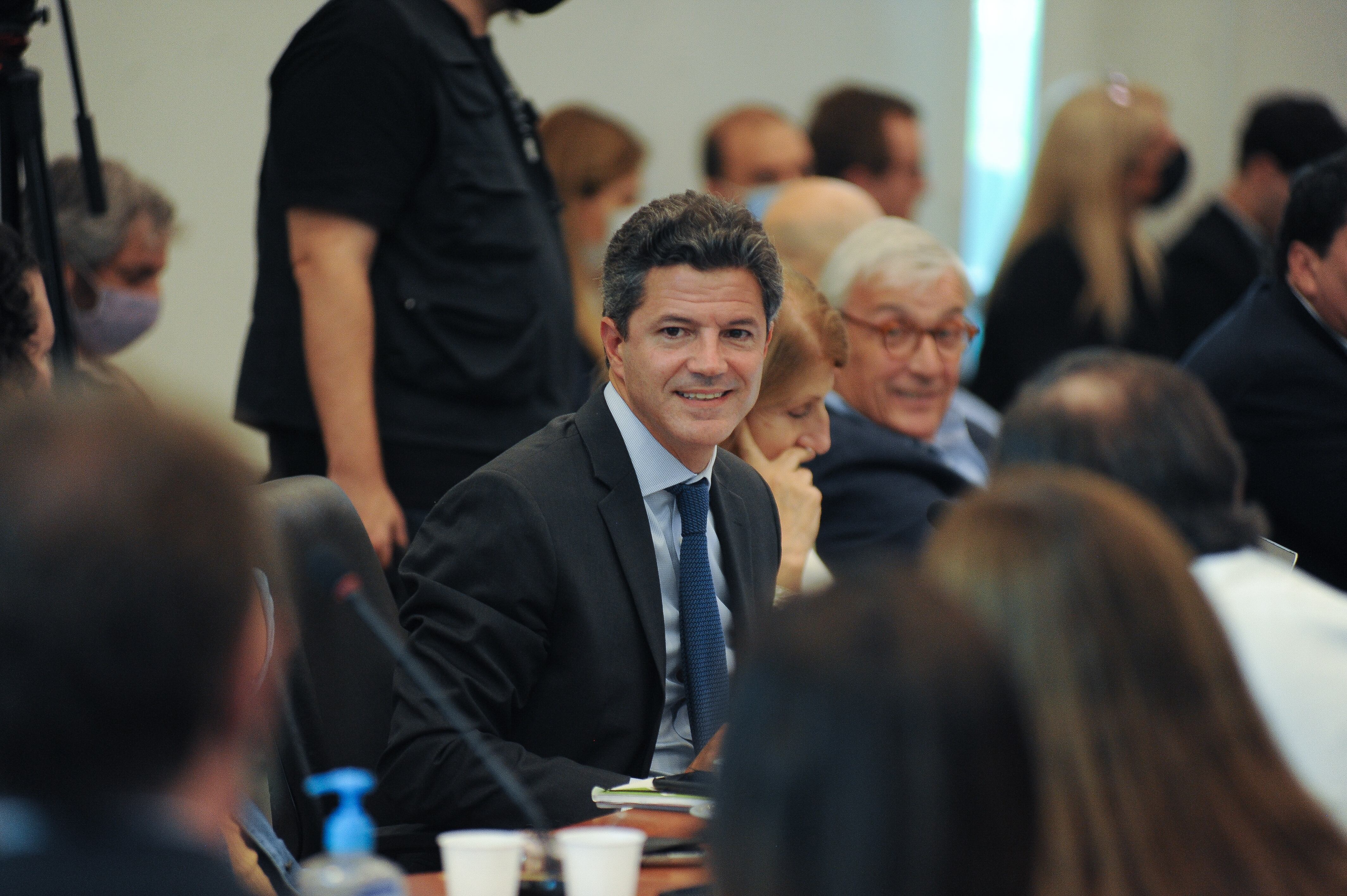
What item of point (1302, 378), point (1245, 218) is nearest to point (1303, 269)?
point (1302, 378)

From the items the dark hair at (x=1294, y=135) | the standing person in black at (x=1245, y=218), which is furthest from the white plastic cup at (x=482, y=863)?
the dark hair at (x=1294, y=135)

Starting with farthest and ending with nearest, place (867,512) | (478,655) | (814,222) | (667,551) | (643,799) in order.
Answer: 1. (814,222)
2. (867,512)
3. (667,551)
4. (478,655)
5. (643,799)

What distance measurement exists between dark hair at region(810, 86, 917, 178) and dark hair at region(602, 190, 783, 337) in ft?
7.05

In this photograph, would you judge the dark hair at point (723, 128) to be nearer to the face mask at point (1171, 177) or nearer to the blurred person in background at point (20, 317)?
the face mask at point (1171, 177)

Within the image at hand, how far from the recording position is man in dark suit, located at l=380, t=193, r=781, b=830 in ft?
6.09

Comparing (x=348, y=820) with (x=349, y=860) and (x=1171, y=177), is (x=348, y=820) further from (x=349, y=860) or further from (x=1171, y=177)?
(x=1171, y=177)

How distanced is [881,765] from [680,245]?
1.57 metres

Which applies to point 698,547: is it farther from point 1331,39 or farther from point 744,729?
point 1331,39

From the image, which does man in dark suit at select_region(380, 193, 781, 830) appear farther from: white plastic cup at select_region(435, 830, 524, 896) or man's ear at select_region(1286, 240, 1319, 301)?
man's ear at select_region(1286, 240, 1319, 301)

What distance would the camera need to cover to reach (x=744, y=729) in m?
0.71

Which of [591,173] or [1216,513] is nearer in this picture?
[1216,513]

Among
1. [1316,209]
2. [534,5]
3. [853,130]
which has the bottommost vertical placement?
[1316,209]

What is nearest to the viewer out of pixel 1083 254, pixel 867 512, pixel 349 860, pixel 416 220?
pixel 349 860

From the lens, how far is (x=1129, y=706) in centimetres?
92
